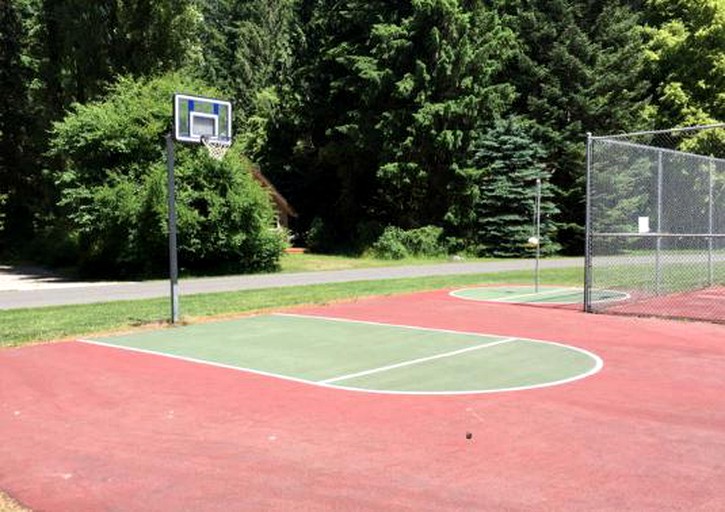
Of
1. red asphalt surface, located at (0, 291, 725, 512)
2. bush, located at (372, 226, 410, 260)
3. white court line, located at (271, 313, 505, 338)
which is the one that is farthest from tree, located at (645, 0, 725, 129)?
red asphalt surface, located at (0, 291, 725, 512)

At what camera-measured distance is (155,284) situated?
24.9 m

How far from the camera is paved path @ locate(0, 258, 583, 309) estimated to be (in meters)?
20.2

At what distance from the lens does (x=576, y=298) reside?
1791 cm

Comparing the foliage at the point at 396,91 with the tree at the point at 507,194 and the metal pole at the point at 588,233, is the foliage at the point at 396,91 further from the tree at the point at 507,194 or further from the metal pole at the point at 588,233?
the metal pole at the point at 588,233

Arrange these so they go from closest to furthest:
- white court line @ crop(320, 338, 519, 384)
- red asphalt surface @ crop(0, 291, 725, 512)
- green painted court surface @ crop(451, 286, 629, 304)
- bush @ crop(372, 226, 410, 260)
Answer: red asphalt surface @ crop(0, 291, 725, 512) < white court line @ crop(320, 338, 519, 384) < green painted court surface @ crop(451, 286, 629, 304) < bush @ crop(372, 226, 410, 260)

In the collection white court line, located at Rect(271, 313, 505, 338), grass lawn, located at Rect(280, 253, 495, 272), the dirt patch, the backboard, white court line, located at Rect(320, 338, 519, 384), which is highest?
the backboard

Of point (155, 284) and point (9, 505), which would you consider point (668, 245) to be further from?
point (9, 505)

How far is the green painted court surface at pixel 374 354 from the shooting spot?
871 cm

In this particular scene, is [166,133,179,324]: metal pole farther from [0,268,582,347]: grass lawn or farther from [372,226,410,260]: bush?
[372,226,410,260]: bush

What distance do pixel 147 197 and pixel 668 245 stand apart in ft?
59.8

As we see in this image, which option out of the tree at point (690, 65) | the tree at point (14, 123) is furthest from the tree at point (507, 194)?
the tree at point (14, 123)

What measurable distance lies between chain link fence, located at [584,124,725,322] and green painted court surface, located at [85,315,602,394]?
463 centimetres

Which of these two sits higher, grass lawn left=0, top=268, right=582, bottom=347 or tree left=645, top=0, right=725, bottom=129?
tree left=645, top=0, right=725, bottom=129

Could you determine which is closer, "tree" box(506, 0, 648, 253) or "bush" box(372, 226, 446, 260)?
"bush" box(372, 226, 446, 260)
